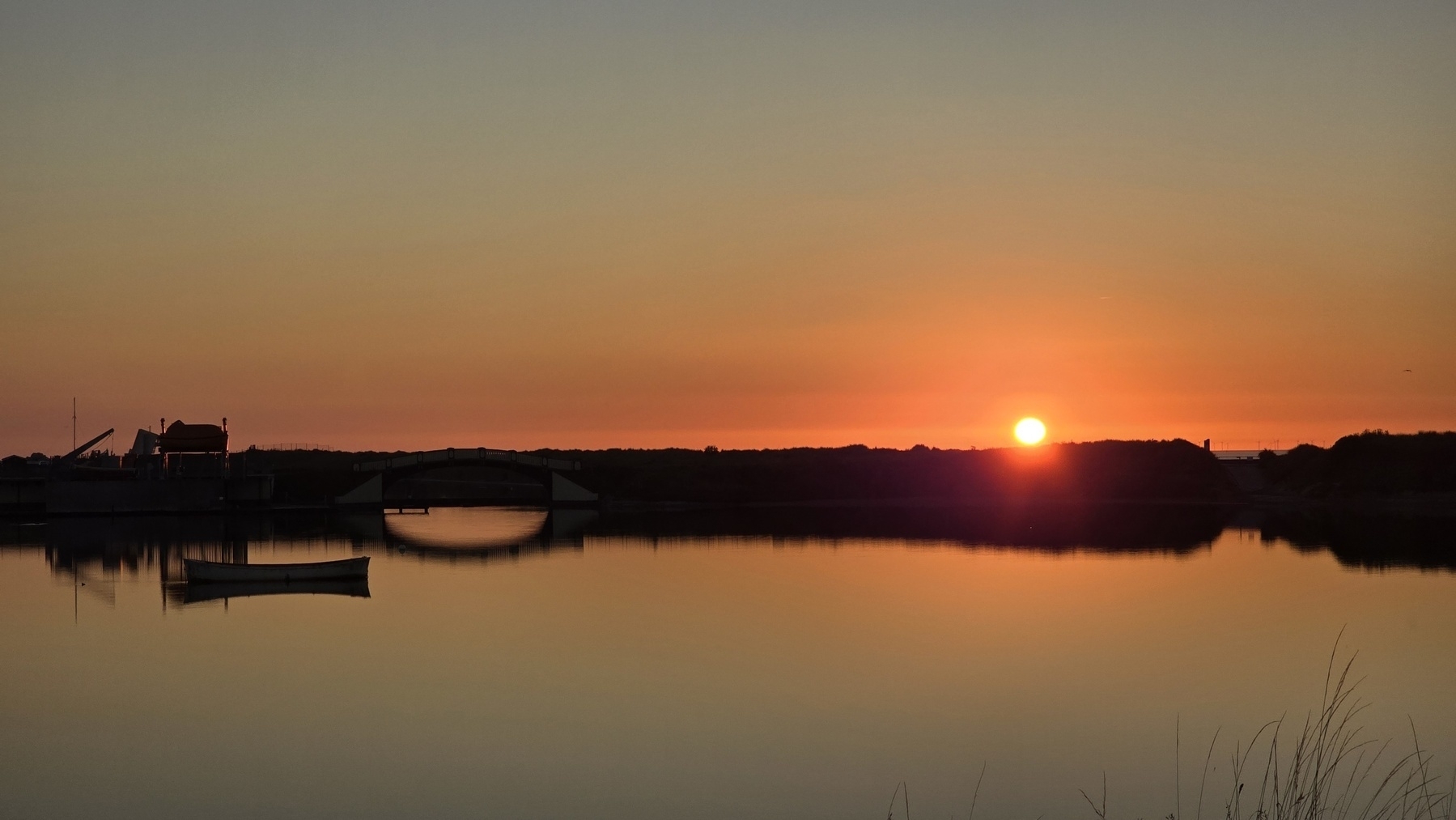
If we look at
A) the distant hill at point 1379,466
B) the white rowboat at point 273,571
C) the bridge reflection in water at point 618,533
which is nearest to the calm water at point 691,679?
the white rowboat at point 273,571

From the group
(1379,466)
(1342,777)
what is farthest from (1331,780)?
(1379,466)

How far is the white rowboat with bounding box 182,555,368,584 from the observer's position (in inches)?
2104

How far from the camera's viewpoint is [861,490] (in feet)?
390

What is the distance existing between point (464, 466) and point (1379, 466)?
74.1 m

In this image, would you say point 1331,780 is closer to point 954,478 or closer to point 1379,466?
point 1379,466

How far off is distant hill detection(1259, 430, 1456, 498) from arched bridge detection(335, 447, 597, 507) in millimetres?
62330

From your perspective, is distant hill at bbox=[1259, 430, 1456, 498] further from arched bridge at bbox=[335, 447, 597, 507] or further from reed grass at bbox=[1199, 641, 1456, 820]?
reed grass at bbox=[1199, 641, 1456, 820]

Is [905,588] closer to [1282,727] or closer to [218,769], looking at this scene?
[1282,727]

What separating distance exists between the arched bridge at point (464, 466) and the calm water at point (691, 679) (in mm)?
32650

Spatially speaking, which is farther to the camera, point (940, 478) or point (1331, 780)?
point (940, 478)

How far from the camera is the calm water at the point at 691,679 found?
76.4 ft

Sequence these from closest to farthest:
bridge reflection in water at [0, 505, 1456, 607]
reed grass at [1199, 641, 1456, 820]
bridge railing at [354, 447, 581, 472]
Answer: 1. reed grass at [1199, 641, 1456, 820]
2. bridge reflection in water at [0, 505, 1456, 607]
3. bridge railing at [354, 447, 581, 472]

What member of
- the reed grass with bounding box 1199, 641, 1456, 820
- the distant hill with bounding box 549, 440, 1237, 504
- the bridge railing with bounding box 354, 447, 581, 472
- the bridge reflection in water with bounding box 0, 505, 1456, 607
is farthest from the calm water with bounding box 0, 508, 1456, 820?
the distant hill with bounding box 549, 440, 1237, 504

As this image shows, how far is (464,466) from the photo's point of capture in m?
102
